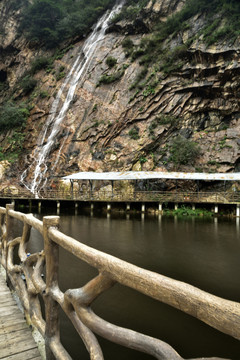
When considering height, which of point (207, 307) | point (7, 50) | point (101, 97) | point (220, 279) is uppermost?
point (7, 50)

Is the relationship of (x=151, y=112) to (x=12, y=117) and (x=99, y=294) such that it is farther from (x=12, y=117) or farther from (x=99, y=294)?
(x=99, y=294)

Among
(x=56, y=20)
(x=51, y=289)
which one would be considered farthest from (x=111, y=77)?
(x=51, y=289)

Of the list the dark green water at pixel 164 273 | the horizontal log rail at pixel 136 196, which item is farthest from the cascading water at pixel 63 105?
the dark green water at pixel 164 273

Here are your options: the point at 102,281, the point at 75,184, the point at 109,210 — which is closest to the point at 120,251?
the point at 102,281

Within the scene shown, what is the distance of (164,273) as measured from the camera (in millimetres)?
7152

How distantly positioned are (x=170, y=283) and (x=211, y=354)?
3554 mm

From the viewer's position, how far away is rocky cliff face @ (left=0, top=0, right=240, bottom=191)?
87.5 ft

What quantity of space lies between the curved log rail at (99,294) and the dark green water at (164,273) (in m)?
1.95

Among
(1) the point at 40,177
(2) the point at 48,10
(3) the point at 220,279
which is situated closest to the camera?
(3) the point at 220,279

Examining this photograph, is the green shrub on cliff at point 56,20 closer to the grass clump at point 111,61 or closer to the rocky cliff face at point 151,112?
the rocky cliff face at point 151,112

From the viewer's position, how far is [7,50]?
41.8 meters

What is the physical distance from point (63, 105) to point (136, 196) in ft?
61.6

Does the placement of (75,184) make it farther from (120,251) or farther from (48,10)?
(48,10)

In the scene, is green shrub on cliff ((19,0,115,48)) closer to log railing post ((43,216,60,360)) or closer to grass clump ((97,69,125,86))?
grass clump ((97,69,125,86))
